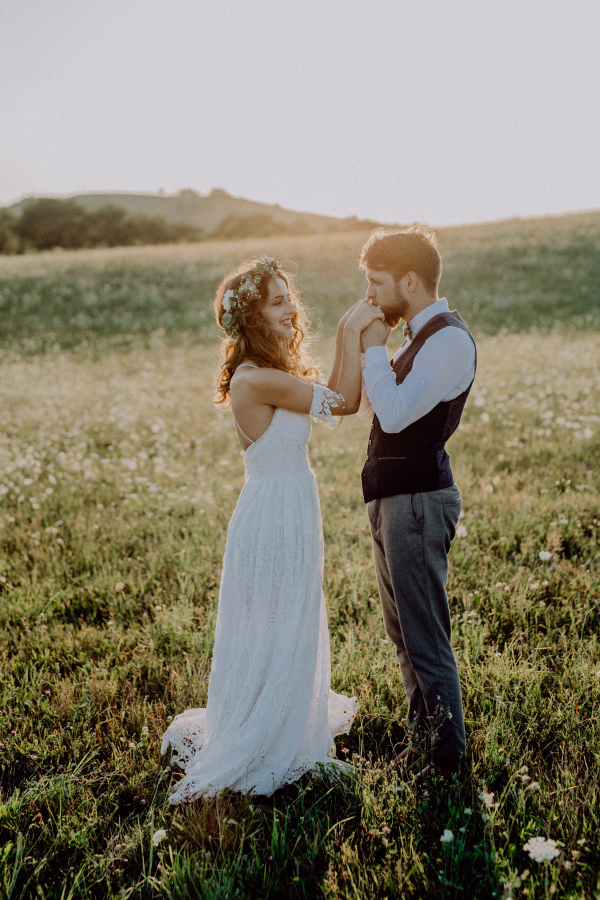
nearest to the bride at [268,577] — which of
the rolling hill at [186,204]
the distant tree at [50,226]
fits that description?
the distant tree at [50,226]

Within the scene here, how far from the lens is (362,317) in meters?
2.99

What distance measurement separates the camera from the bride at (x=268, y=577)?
3.17 metres

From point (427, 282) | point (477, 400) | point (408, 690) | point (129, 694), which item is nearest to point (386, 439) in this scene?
point (427, 282)

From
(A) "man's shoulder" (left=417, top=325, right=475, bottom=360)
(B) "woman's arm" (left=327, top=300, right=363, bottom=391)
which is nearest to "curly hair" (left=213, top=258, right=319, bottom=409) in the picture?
(B) "woman's arm" (left=327, top=300, right=363, bottom=391)

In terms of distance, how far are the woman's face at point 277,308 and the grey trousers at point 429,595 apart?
44.3 inches

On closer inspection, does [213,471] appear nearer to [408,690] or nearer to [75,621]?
[75,621]

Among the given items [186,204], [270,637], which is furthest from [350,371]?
[186,204]

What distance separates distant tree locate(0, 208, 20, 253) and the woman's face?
63.7 metres

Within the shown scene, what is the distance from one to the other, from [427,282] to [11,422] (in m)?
9.25

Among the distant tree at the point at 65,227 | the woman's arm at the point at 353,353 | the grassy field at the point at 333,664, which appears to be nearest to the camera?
the grassy field at the point at 333,664

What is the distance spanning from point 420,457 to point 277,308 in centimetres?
118

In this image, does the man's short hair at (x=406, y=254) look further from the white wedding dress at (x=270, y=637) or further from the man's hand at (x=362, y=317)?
the white wedding dress at (x=270, y=637)

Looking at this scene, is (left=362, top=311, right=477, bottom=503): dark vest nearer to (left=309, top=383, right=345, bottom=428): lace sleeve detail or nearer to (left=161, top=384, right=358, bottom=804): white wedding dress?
(left=309, top=383, right=345, bottom=428): lace sleeve detail

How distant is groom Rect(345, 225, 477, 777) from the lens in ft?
9.24
